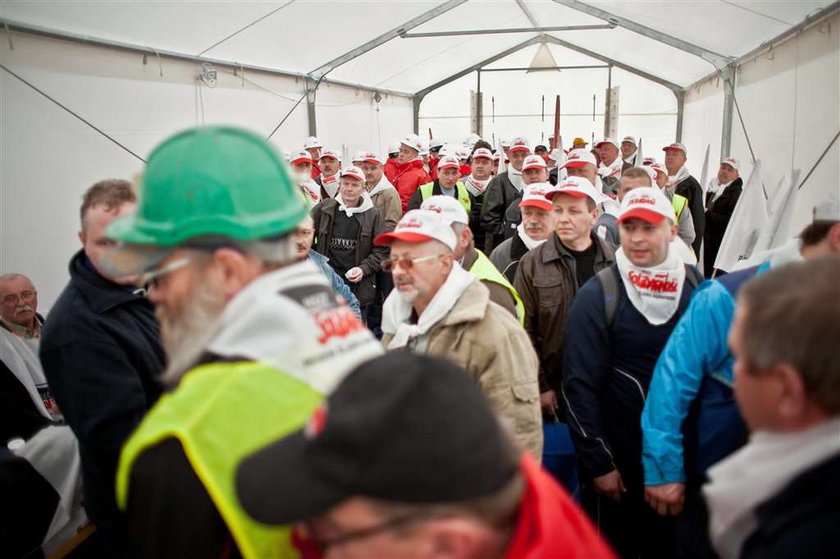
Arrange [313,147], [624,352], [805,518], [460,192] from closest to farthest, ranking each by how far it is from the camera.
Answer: [805,518] → [624,352] → [460,192] → [313,147]

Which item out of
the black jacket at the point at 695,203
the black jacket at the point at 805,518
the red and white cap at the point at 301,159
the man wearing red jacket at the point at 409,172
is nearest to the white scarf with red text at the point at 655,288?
the black jacket at the point at 805,518

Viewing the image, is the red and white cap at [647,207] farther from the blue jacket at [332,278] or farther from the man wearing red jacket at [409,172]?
the man wearing red jacket at [409,172]

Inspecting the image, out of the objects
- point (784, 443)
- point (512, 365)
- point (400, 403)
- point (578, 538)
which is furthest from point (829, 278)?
point (512, 365)

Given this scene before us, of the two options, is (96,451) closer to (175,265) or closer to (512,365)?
(175,265)

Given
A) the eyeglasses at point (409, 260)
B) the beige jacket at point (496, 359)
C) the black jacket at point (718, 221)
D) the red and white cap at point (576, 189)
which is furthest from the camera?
the black jacket at point (718, 221)

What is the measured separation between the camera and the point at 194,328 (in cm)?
105

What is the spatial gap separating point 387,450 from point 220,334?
432 millimetres

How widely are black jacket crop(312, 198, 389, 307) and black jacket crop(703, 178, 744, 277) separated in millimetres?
4910

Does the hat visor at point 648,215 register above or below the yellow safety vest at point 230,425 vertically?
above

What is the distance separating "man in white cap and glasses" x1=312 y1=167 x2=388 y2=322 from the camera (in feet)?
17.5

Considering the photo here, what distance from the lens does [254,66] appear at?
834cm

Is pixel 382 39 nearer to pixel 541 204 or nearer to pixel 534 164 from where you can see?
pixel 534 164

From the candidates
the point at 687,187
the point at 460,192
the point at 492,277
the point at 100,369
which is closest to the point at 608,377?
the point at 492,277

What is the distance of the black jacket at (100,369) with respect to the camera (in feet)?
5.71
